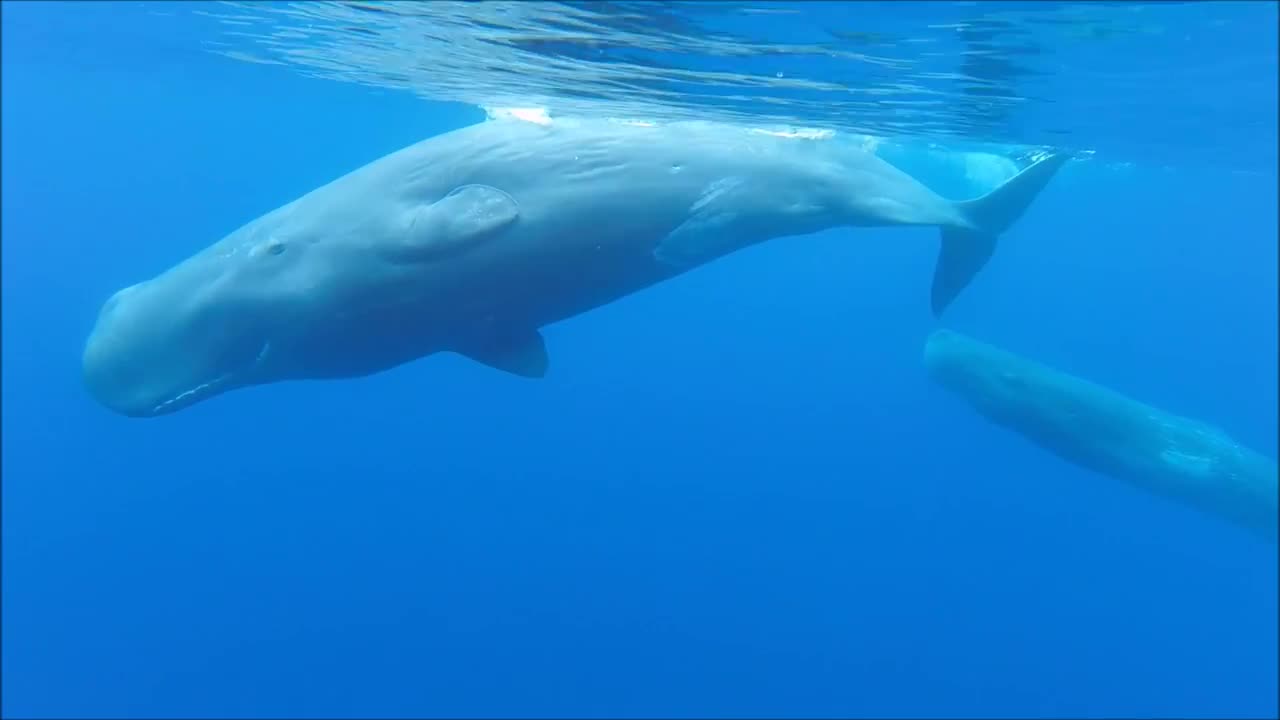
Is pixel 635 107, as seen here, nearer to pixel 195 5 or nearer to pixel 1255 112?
pixel 195 5

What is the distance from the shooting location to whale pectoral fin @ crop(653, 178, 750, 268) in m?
7.24

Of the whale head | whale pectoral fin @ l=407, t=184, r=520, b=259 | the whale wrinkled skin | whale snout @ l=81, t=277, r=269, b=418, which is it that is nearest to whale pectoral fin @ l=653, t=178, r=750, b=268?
the whale wrinkled skin

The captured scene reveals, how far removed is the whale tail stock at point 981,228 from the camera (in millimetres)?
9945

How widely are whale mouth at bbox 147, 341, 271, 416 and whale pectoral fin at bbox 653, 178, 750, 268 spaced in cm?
296

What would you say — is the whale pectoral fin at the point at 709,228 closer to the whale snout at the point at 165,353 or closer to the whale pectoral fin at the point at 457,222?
the whale pectoral fin at the point at 457,222

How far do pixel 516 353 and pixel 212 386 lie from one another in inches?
83.9

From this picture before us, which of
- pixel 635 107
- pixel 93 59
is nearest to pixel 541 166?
pixel 635 107

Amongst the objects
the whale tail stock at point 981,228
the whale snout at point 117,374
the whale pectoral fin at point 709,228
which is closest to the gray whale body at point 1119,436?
the whale tail stock at point 981,228

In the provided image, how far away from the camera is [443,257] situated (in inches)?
240

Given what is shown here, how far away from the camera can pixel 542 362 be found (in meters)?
7.00

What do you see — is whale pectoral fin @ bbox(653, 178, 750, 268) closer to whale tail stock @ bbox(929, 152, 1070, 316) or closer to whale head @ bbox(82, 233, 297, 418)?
whale head @ bbox(82, 233, 297, 418)

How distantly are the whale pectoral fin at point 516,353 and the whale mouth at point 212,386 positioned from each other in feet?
4.79

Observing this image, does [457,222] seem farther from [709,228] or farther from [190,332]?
[709,228]

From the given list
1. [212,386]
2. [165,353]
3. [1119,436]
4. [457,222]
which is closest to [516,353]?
[457,222]
